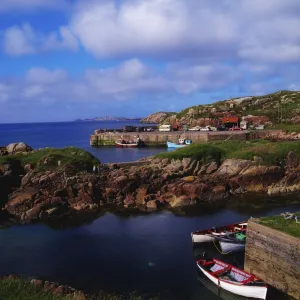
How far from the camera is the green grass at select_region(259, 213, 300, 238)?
2630cm

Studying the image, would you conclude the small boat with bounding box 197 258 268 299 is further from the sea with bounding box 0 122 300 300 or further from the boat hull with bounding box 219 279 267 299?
the sea with bounding box 0 122 300 300

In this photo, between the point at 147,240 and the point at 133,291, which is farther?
the point at 147,240

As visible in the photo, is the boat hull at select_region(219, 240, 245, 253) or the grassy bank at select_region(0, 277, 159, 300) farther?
the boat hull at select_region(219, 240, 245, 253)

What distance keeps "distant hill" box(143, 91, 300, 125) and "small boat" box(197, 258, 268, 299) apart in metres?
106

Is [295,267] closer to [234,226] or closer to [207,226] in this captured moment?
[234,226]

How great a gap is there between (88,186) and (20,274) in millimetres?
24045

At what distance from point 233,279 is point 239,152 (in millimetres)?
39786

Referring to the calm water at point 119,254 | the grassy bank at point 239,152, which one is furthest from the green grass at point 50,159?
the calm water at point 119,254

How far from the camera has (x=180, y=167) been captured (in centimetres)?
6312

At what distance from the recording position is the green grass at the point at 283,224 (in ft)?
86.3

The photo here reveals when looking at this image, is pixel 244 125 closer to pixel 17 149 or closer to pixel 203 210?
pixel 17 149

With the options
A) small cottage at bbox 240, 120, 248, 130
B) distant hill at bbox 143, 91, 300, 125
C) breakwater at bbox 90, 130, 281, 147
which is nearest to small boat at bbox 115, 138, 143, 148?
breakwater at bbox 90, 130, 281, 147

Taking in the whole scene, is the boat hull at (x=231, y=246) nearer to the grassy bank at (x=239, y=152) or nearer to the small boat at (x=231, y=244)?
the small boat at (x=231, y=244)

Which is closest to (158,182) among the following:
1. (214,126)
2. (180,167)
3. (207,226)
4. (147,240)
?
(180,167)
